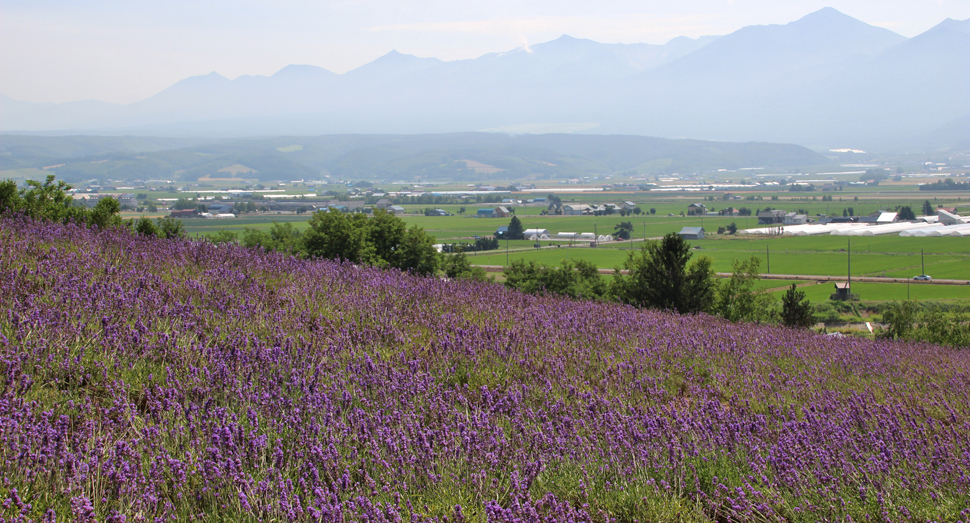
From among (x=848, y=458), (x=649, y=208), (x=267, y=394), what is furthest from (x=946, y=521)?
(x=649, y=208)

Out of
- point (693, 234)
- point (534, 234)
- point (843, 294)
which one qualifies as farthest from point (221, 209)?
point (843, 294)

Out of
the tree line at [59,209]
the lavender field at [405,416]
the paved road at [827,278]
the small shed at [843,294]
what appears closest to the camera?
the lavender field at [405,416]

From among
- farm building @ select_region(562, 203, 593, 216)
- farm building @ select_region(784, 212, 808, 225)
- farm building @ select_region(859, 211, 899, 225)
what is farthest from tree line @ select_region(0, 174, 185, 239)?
farm building @ select_region(562, 203, 593, 216)

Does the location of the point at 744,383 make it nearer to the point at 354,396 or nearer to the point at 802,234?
the point at 354,396

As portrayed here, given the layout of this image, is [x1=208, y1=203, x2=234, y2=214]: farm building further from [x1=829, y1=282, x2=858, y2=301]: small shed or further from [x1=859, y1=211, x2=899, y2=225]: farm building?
[x1=859, y1=211, x2=899, y2=225]: farm building

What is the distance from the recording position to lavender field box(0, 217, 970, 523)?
3.26m

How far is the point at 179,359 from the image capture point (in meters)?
4.77

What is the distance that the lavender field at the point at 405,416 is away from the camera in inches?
128

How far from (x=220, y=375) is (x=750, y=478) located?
3.32m

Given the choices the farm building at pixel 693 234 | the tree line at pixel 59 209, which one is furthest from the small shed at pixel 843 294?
the tree line at pixel 59 209

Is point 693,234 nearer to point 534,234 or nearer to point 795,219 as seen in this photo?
point 534,234

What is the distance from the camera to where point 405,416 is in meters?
4.06

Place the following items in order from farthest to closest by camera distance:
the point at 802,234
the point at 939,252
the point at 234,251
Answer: the point at 802,234 < the point at 939,252 < the point at 234,251

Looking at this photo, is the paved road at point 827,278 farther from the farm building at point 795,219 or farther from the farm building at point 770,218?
the farm building at point 795,219
